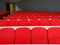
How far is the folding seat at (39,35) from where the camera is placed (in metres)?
3.50

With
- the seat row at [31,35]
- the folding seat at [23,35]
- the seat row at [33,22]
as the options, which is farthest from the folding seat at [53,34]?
the seat row at [33,22]

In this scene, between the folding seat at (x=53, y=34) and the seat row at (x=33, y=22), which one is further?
the seat row at (x=33, y=22)

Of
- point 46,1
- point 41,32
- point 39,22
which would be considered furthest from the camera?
point 46,1

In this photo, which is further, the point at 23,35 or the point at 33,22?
the point at 33,22

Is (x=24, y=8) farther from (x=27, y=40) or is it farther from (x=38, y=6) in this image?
(x=27, y=40)

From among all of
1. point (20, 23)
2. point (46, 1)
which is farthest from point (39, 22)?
point (46, 1)

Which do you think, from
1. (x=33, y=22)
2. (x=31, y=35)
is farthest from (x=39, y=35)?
(x=33, y=22)

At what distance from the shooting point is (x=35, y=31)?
3512 millimetres

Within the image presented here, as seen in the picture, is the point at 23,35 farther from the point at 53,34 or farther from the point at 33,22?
the point at 33,22

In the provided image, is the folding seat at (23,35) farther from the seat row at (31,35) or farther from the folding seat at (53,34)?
the folding seat at (53,34)

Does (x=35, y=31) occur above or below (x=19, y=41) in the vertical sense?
above

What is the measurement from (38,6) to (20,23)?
35.5ft

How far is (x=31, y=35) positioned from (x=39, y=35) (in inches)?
7.8

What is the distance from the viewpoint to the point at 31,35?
357cm
